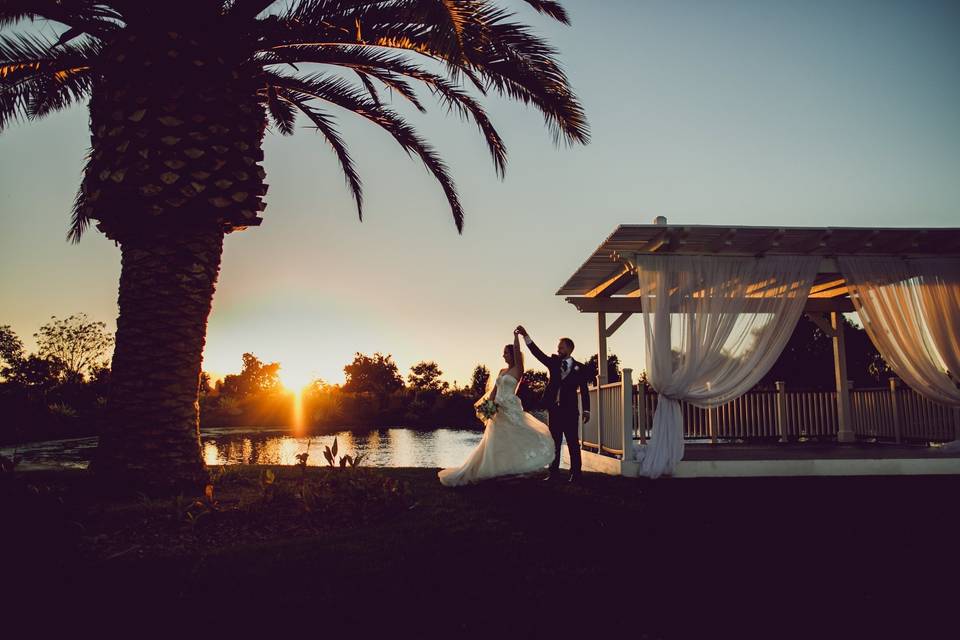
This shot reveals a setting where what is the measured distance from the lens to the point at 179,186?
677 cm

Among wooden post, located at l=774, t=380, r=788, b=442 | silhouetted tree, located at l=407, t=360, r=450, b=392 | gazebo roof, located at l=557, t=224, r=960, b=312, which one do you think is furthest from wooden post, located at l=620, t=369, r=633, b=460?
silhouetted tree, located at l=407, t=360, r=450, b=392

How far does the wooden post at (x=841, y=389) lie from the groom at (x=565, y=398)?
23.6 feet

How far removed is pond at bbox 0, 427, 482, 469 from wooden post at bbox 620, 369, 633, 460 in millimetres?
3759

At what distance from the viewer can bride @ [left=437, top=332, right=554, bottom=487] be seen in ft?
26.7

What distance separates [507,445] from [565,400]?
1126 millimetres

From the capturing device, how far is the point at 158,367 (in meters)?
6.70

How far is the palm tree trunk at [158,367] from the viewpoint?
21.5 ft

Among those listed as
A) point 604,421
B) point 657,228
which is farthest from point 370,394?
point 657,228

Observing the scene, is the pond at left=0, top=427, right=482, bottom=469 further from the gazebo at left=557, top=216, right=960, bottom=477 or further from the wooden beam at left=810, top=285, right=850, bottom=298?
the wooden beam at left=810, top=285, right=850, bottom=298

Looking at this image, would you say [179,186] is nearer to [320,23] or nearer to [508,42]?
[320,23]

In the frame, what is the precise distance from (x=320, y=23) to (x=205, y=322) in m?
3.94

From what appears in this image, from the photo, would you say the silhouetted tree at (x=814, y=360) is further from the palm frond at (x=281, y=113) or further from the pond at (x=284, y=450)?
the palm frond at (x=281, y=113)

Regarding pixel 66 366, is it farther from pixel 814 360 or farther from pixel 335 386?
pixel 814 360

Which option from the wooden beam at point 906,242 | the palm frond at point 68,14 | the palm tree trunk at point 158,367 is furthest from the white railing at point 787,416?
the palm frond at point 68,14
